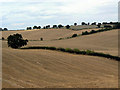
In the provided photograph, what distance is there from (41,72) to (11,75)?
430 cm

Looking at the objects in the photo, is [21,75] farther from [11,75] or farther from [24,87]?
[24,87]

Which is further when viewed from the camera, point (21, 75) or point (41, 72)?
point (41, 72)

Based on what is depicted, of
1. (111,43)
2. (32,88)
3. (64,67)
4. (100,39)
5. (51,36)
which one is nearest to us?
(32,88)

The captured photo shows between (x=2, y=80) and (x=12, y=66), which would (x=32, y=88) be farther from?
(x=12, y=66)

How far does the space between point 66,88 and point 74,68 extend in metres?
11.1

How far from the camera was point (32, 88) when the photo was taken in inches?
575

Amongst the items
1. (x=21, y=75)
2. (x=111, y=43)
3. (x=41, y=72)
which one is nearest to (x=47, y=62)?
(x=41, y=72)

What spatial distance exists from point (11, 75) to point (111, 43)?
2291 inches

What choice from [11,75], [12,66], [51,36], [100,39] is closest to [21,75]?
[11,75]

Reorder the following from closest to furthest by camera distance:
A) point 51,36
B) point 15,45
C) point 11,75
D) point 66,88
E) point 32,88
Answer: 1. point 32,88
2. point 66,88
3. point 11,75
4. point 15,45
5. point 51,36

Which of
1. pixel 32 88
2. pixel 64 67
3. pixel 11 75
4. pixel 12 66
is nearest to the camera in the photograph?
pixel 32 88

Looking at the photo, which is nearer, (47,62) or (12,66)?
(12,66)

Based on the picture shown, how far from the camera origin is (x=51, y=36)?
10300 centimetres

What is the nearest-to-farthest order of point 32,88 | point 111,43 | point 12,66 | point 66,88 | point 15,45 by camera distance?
point 32,88
point 66,88
point 12,66
point 15,45
point 111,43
